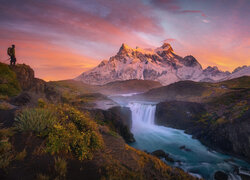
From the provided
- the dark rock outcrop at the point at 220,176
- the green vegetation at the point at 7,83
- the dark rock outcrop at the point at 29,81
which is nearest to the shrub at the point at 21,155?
the green vegetation at the point at 7,83

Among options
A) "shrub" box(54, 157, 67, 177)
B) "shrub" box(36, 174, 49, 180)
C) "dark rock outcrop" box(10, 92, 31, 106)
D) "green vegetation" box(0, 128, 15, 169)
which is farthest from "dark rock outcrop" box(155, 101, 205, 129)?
"green vegetation" box(0, 128, 15, 169)

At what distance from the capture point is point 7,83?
607 inches

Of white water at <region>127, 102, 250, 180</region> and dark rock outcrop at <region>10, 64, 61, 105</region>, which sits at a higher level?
dark rock outcrop at <region>10, 64, 61, 105</region>

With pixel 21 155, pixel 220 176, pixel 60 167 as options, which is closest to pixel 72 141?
pixel 60 167

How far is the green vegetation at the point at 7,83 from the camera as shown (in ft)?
47.4

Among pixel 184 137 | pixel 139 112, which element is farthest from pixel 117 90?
pixel 184 137

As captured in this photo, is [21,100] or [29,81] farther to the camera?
[29,81]

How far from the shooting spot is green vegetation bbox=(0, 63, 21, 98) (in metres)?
14.5

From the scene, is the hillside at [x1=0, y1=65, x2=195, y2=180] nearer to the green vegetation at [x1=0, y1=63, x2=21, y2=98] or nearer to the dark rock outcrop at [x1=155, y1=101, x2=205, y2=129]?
the green vegetation at [x1=0, y1=63, x2=21, y2=98]

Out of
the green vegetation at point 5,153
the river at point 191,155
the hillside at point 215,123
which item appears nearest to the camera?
the green vegetation at point 5,153

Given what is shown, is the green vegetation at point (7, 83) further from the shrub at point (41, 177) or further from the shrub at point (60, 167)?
the shrub at point (41, 177)

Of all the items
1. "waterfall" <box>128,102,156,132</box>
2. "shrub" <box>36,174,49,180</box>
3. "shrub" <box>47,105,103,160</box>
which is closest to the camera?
"shrub" <box>36,174,49,180</box>

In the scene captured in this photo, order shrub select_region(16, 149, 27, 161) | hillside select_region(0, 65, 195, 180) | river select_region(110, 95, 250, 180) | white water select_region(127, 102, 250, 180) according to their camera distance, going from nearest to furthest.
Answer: hillside select_region(0, 65, 195, 180), shrub select_region(16, 149, 27, 161), river select_region(110, 95, 250, 180), white water select_region(127, 102, 250, 180)

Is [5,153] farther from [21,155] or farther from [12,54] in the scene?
[12,54]
